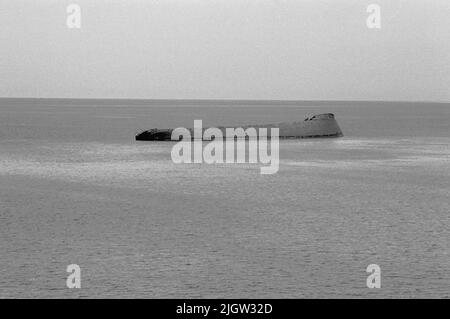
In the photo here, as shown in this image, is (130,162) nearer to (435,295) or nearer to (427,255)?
(427,255)

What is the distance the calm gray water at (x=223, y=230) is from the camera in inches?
695

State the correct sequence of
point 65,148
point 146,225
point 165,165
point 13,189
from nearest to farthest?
point 146,225 < point 13,189 < point 165,165 < point 65,148

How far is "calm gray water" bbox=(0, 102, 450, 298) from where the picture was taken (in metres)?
17.7

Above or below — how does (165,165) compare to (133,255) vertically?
above

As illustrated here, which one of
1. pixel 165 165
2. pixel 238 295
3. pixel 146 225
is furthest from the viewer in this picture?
pixel 165 165

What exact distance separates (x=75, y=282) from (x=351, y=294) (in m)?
6.81

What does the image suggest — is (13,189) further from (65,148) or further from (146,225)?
(65,148)

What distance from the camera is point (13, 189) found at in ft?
120

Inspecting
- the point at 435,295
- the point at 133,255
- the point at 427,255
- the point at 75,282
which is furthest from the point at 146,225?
the point at 435,295

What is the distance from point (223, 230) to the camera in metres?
→ 25.1

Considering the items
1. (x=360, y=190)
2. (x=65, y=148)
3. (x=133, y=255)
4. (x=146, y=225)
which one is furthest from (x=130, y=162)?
(x=133, y=255)

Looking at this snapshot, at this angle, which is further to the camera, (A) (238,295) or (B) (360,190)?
(B) (360,190)
